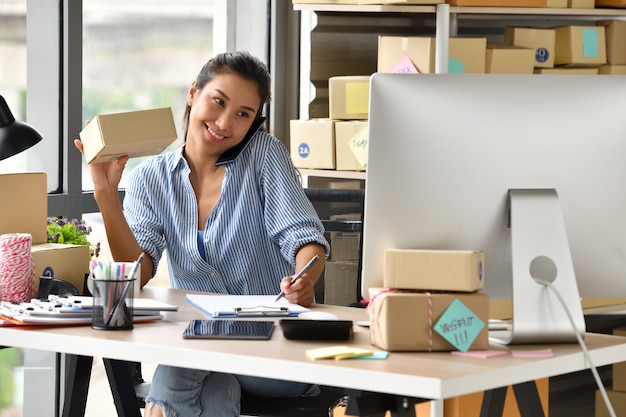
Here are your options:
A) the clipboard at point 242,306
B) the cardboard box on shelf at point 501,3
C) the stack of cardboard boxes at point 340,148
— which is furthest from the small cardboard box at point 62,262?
the cardboard box on shelf at point 501,3

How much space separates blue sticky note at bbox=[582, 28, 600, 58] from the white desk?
188 cm

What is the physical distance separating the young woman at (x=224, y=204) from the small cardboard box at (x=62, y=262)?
15 cm

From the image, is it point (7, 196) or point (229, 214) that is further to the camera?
point (229, 214)

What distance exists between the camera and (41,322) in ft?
5.83

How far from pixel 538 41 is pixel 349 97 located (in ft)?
2.41

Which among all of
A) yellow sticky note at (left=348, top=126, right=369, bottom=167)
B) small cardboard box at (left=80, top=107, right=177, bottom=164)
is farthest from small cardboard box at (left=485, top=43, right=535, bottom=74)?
small cardboard box at (left=80, top=107, right=177, bottom=164)

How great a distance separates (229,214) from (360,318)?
620 mm

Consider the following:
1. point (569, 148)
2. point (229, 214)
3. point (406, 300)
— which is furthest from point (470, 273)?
point (229, 214)

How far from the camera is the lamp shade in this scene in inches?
79.7

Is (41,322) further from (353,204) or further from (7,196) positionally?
(353,204)

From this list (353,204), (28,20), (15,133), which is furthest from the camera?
(353,204)

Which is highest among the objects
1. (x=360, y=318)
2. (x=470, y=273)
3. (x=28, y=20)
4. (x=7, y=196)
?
(x=28, y=20)

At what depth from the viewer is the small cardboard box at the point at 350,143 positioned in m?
3.46

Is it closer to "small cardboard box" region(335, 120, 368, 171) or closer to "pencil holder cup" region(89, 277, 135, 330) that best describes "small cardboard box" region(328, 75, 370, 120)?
"small cardboard box" region(335, 120, 368, 171)
